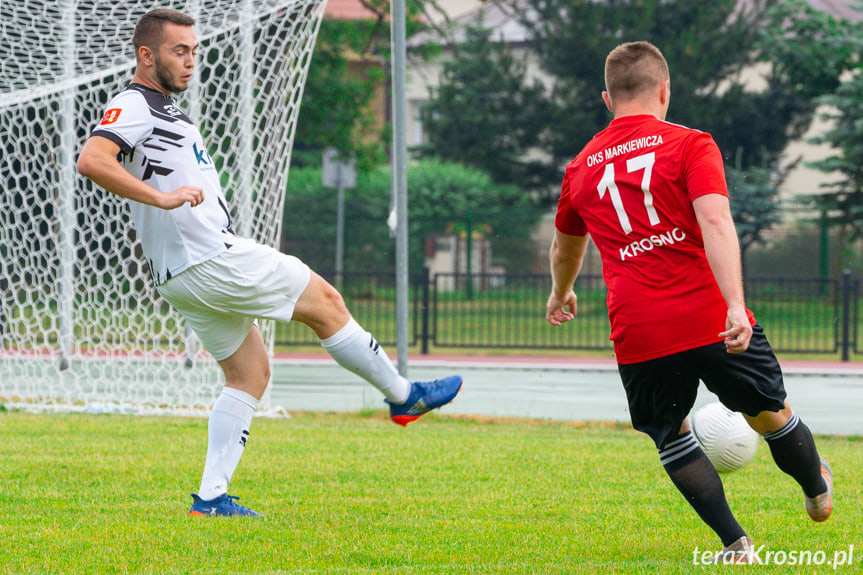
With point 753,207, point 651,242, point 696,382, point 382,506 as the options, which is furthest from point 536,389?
point 753,207

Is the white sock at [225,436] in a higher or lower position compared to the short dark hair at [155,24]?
lower

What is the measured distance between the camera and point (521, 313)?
2064 centimetres

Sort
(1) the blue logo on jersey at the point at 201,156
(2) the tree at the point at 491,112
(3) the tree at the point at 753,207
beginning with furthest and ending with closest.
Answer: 1. (2) the tree at the point at 491,112
2. (3) the tree at the point at 753,207
3. (1) the blue logo on jersey at the point at 201,156

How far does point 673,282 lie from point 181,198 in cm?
189

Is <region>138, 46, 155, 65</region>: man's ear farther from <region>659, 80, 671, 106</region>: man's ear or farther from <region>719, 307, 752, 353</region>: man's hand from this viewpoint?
<region>719, 307, 752, 353</region>: man's hand

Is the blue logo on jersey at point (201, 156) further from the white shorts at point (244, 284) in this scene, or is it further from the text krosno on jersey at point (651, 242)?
the text krosno on jersey at point (651, 242)

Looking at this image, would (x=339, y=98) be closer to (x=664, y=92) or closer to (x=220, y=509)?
(x=220, y=509)

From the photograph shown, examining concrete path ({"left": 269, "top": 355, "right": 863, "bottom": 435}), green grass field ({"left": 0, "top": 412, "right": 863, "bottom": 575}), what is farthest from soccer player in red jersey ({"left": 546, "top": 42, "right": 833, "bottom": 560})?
concrete path ({"left": 269, "top": 355, "right": 863, "bottom": 435})

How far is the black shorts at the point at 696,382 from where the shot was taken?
4.08 metres

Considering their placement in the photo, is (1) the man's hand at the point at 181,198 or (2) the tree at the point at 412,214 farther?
(2) the tree at the point at 412,214

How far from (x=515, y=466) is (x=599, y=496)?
3.75 ft

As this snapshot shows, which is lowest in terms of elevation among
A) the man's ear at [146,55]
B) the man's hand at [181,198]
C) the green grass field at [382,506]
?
the green grass field at [382,506]

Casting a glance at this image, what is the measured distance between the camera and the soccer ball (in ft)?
17.7

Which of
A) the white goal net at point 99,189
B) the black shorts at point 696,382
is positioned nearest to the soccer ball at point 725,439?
the black shorts at point 696,382
